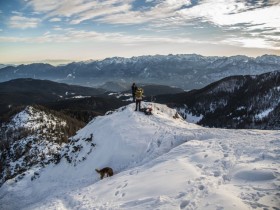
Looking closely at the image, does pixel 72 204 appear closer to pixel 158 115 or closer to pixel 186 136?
pixel 186 136

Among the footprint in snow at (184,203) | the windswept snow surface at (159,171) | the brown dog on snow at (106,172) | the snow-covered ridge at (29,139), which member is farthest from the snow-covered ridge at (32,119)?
the footprint in snow at (184,203)

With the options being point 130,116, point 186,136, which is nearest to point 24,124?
point 130,116

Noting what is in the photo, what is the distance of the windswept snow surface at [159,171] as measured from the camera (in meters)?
16.3

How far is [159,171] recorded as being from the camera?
21578 mm

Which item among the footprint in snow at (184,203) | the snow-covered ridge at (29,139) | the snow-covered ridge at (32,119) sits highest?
the footprint in snow at (184,203)

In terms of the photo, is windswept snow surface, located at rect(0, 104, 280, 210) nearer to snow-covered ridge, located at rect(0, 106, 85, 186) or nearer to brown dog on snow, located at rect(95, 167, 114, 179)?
brown dog on snow, located at rect(95, 167, 114, 179)

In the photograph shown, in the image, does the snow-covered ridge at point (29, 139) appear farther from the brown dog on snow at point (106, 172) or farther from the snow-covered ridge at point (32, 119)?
the brown dog on snow at point (106, 172)

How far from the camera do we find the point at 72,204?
→ 2145 centimetres

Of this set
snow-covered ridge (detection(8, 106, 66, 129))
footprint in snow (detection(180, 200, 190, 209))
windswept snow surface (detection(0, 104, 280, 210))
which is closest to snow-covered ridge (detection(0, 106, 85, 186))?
snow-covered ridge (detection(8, 106, 66, 129))

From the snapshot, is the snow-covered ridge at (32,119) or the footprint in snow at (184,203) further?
the snow-covered ridge at (32,119)

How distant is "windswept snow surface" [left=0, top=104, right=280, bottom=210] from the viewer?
53.5 feet

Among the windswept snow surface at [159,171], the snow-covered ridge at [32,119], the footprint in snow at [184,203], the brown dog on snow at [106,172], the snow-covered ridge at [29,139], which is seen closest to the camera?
the footprint in snow at [184,203]

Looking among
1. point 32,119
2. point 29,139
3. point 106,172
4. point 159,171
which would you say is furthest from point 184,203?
point 32,119

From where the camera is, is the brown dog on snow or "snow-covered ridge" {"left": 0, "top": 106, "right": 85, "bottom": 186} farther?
"snow-covered ridge" {"left": 0, "top": 106, "right": 85, "bottom": 186}
